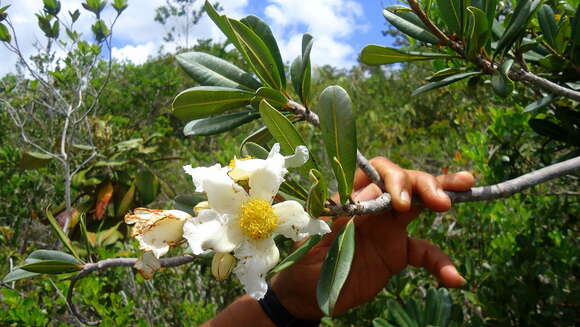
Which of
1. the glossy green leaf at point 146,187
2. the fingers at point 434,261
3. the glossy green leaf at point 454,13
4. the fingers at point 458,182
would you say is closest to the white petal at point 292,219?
the fingers at point 458,182

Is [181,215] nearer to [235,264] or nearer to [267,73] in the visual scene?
[235,264]

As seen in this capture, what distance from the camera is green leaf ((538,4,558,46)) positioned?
117 cm

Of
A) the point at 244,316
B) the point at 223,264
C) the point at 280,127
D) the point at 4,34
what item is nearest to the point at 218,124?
the point at 280,127

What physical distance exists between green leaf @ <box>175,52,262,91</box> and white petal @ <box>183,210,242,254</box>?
1.43 feet

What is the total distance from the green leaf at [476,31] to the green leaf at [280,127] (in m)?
0.48

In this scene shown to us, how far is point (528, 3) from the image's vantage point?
960 millimetres

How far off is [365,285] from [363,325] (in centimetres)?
89

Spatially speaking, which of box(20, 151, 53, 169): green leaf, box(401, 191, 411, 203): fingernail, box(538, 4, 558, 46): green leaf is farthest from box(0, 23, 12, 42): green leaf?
box(538, 4, 558, 46): green leaf

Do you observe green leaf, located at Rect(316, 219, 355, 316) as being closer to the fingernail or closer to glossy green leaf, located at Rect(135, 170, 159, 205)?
the fingernail

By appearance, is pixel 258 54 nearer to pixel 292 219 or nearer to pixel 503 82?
pixel 292 219

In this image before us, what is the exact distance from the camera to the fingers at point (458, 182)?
1.03 m

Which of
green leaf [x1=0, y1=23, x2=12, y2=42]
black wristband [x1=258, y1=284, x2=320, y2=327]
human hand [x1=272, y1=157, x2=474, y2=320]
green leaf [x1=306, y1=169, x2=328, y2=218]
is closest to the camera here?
green leaf [x1=306, y1=169, x2=328, y2=218]

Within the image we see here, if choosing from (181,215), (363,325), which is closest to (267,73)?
(181,215)

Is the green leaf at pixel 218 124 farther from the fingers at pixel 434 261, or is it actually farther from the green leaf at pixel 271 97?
the fingers at pixel 434 261
